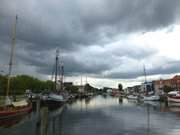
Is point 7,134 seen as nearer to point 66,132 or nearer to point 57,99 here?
point 66,132

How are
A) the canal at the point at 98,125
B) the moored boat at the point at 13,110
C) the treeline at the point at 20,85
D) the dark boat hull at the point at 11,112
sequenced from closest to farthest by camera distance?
the canal at the point at 98,125
the dark boat hull at the point at 11,112
the moored boat at the point at 13,110
the treeline at the point at 20,85

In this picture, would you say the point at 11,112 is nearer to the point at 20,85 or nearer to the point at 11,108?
the point at 11,108

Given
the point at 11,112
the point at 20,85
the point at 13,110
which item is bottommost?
the point at 11,112

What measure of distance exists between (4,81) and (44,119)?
69.3 meters

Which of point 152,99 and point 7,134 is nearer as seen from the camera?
point 7,134

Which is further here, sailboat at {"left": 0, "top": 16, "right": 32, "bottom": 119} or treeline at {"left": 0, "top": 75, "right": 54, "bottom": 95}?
treeline at {"left": 0, "top": 75, "right": 54, "bottom": 95}

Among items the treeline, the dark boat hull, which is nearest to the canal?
the dark boat hull

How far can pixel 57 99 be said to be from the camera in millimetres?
67375

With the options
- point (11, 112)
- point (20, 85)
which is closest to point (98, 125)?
point (11, 112)

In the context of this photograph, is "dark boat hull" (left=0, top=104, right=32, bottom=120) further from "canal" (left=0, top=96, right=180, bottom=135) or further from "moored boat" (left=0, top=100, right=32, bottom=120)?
"canal" (left=0, top=96, right=180, bottom=135)

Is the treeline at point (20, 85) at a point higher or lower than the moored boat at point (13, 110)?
higher

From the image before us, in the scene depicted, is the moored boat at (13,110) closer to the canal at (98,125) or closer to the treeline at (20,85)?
the canal at (98,125)

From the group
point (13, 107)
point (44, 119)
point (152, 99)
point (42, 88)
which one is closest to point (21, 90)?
point (42, 88)

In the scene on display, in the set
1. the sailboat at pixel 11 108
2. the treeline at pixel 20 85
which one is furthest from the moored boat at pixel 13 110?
the treeline at pixel 20 85
